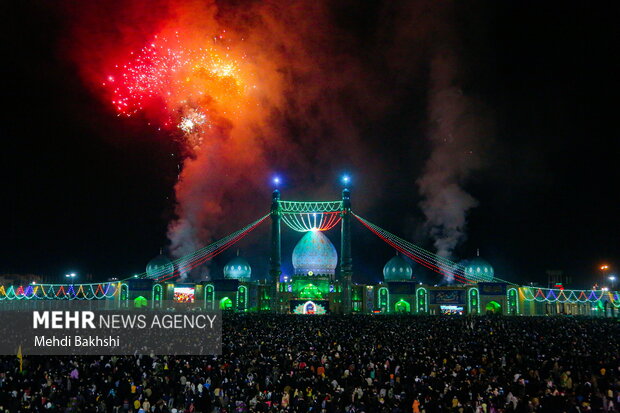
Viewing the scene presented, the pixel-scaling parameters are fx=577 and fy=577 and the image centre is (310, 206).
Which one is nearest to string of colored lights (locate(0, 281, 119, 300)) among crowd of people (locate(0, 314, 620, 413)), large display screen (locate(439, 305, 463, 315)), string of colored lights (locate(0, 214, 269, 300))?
string of colored lights (locate(0, 214, 269, 300))

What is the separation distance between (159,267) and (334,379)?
56987 millimetres

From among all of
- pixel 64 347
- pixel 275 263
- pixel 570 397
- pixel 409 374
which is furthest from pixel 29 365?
pixel 275 263

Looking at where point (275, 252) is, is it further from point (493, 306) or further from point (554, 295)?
point (554, 295)

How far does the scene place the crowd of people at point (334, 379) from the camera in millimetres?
14695

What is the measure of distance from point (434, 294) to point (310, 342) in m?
42.2

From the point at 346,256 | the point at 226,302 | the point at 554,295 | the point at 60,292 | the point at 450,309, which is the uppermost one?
the point at 346,256

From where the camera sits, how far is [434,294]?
2581 inches

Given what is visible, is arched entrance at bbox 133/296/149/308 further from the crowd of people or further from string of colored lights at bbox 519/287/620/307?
the crowd of people

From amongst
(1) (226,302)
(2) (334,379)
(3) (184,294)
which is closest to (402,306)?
(1) (226,302)

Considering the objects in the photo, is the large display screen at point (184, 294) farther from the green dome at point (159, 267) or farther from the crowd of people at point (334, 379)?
the crowd of people at point (334, 379)

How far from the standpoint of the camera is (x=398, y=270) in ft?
229

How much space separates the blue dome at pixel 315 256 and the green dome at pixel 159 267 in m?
15.5

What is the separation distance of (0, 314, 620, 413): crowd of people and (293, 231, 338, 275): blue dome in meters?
44.4

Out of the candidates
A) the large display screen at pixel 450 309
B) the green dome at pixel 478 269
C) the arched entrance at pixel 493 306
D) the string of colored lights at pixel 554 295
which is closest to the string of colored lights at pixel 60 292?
the large display screen at pixel 450 309
